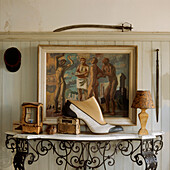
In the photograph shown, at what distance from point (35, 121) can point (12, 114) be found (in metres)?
0.42

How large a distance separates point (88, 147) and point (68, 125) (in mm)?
277

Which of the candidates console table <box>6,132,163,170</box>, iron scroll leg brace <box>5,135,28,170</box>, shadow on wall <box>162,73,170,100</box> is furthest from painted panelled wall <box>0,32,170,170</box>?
iron scroll leg brace <box>5,135,28,170</box>

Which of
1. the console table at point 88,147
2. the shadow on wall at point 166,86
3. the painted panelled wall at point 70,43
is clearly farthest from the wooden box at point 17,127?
the shadow on wall at point 166,86

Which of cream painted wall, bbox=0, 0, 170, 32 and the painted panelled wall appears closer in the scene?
the painted panelled wall

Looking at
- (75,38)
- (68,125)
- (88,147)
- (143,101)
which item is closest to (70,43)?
(75,38)

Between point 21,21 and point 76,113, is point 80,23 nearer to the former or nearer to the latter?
point 21,21

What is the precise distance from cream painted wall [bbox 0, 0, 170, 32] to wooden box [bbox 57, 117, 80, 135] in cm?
101

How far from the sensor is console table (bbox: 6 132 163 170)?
2334 millimetres

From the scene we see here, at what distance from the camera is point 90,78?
2.70 meters

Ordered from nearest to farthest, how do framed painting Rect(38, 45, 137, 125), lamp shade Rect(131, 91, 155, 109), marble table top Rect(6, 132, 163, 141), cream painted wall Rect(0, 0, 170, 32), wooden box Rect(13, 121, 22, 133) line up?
marble table top Rect(6, 132, 163, 141), lamp shade Rect(131, 91, 155, 109), wooden box Rect(13, 121, 22, 133), framed painting Rect(38, 45, 137, 125), cream painted wall Rect(0, 0, 170, 32)

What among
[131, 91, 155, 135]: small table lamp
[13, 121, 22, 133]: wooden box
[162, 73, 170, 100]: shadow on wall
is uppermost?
[162, 73, 170, 100]: shadow on wall

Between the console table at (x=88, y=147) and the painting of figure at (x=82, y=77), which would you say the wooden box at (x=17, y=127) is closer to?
the console table at (x=88, y=147)

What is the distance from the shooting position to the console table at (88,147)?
2.33 m

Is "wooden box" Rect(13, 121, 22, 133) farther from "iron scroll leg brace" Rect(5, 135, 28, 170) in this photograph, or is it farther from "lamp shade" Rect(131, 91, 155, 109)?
"lamp shade" Rect(131, 91, 155, 109)
